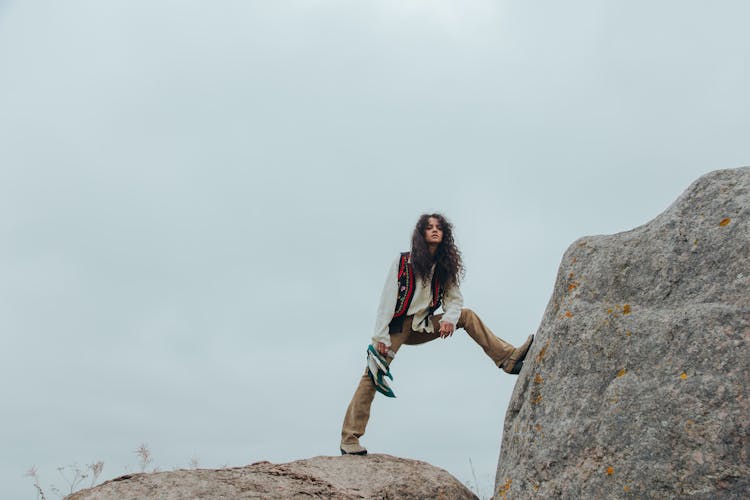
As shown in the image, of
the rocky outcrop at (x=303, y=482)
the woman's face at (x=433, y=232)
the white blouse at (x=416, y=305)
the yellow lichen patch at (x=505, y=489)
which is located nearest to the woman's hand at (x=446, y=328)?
the white blouse at (x=416, y=305)

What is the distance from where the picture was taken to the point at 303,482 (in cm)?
689

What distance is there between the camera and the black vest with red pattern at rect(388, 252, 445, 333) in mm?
8234

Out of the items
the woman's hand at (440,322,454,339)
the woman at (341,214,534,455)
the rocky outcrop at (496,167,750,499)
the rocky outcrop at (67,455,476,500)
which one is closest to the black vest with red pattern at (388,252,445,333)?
the woman at (341,214,534,455)

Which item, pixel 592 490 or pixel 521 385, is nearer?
pixel 592 490

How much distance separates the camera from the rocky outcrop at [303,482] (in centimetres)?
638

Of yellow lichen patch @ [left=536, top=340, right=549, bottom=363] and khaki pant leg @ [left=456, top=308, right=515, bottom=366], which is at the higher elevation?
khaki pant leg @ [left=456, top=308, right=515, bottom=366]

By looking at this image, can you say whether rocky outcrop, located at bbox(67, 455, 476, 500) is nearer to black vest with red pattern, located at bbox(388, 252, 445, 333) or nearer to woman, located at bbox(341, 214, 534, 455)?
woman, located at bbox(341, 214, 534, 455)

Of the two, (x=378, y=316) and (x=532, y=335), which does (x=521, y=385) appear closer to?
(x=532, y=335)

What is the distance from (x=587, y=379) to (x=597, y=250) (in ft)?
4.16

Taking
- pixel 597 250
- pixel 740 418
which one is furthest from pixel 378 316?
pixel 740 418

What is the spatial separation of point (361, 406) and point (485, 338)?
1534mm

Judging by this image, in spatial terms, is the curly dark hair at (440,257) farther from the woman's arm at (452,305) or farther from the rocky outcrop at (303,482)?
the rocky outcrop at (303,482)

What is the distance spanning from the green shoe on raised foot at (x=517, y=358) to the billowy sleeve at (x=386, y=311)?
4.22ft

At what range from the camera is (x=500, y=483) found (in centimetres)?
659
